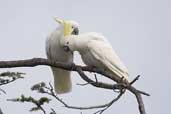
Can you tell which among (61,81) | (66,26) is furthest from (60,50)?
(61,81)

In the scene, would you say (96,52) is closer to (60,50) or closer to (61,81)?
(60,50)

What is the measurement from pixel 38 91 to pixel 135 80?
0.84m

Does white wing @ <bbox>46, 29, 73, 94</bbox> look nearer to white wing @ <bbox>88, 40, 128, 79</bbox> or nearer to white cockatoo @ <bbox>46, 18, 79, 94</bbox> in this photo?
white cockatoo @ <bbox>46, 18, 79, 94</bbox>

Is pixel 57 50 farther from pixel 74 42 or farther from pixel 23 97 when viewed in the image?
pixel 23 97

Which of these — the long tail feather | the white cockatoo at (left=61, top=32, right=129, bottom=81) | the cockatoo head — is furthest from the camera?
the long tail feather

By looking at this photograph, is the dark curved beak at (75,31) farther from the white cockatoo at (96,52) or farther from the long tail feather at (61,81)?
the long tail feather at (61,81)

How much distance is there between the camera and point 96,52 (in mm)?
5004

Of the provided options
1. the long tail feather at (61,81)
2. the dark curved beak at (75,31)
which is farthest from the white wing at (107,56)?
the long tail feather at (61,81)

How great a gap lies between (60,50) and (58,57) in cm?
9

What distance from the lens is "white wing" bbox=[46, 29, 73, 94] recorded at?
498 centimetres

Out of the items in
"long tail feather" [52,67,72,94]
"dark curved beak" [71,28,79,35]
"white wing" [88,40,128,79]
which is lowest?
"long tail feather" [52,67,72,94]

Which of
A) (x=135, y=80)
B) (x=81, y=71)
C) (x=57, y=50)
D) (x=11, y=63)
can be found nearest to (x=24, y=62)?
(x=11, y=63)

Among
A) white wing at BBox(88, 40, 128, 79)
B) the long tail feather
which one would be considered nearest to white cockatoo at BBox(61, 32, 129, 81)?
white wing at BBox(88, 40, 128, 79)

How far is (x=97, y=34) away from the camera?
515cm
